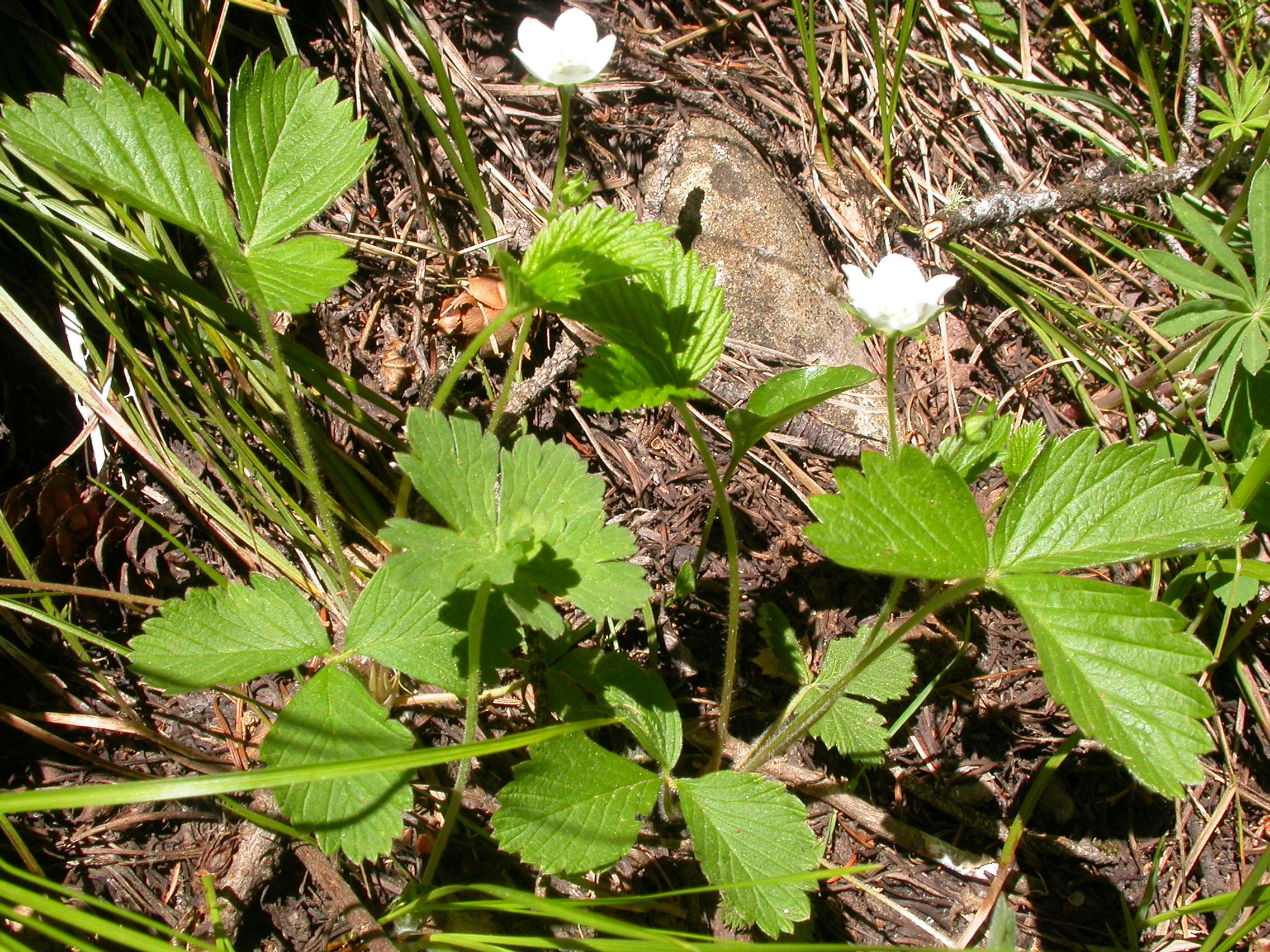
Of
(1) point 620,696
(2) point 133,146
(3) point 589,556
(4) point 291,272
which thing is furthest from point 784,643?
(2) point 133,146

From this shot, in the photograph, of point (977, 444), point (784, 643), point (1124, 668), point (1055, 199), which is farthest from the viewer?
point (1055, 199)

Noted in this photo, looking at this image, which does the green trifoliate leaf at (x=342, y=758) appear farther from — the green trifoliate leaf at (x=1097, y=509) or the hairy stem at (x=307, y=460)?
the green trifoliate leaf at (x=1097, y=509)

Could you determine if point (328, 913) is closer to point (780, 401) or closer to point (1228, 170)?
point (780, 401)

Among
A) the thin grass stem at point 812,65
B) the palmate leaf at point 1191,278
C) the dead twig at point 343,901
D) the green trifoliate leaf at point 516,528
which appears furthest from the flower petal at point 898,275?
the dead twig at point 343,901

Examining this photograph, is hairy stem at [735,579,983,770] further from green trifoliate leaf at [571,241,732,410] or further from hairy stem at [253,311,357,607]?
hairy stem at [253,311,357,607]

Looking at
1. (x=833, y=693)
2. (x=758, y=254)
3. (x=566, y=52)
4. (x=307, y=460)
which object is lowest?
(x=833, y=693)

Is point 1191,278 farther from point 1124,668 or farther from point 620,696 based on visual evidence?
point 620,696

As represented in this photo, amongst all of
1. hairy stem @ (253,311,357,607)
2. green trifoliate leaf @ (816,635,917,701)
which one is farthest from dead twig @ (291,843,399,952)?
green trifoliate leaf @ (816,635,917,701)
